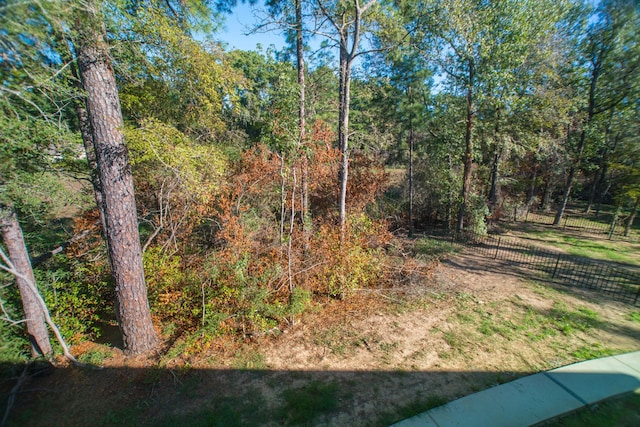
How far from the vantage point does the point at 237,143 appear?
12.2 m

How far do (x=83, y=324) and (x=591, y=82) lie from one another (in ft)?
79.8

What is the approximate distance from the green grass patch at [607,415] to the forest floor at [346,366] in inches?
31.6

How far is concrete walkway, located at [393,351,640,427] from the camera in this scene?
3.53 m

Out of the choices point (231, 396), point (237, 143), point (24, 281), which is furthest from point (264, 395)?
point (237, 143)

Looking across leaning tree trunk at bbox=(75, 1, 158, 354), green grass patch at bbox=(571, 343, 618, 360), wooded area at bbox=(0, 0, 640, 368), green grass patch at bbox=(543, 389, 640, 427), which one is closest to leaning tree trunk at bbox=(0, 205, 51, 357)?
wooded area at bbox=(0, 0, 640, 368)

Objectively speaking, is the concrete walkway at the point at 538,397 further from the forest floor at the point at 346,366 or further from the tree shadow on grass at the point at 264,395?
the forest floor at the point at 346,366

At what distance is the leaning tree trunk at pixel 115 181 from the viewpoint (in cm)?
416

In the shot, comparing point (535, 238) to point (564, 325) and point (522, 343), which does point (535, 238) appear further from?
point (522, 343)

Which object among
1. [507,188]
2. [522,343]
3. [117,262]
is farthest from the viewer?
[507,188]

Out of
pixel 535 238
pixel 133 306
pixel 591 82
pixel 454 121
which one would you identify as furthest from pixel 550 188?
pixel 133 306

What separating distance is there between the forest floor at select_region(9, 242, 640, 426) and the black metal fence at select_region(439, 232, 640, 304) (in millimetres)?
976

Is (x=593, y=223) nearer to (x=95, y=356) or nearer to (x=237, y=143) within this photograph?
(x=237, y=143)

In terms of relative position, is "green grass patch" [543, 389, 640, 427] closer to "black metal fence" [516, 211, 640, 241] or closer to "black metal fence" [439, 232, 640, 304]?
"black metal fence" [439, 232, 640, 304]

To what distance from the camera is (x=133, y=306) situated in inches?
195
